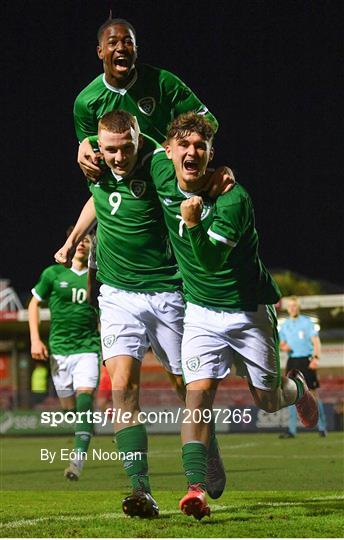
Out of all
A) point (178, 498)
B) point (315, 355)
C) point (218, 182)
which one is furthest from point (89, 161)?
point (315, 355)

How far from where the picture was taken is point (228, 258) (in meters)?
5.60

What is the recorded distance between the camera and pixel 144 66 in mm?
6043

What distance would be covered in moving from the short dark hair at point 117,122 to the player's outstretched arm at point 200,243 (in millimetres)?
724

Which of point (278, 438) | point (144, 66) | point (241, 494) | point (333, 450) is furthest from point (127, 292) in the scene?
point (278, 438)

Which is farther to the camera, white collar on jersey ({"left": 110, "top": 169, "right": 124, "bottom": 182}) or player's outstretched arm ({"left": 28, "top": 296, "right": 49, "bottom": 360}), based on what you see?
player's outstretched arm ({"left": 28, "top": 296, "right": 49, "bottom": 360})

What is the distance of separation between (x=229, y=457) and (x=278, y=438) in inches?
161

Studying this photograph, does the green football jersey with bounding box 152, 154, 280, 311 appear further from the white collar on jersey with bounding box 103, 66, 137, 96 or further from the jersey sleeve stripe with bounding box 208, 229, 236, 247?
the white collar on jersey with bounding box 103, 66, 137, 96

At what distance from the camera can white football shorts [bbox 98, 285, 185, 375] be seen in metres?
5.87

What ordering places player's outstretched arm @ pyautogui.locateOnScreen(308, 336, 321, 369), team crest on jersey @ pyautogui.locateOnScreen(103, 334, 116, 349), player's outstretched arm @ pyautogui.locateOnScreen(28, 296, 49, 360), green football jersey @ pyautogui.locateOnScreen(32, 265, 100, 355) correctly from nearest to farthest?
A: team crest on jersey @ pyautogui.locateOnScreen(103, 334, 116, 349), player's outstretched arm @ pyautogui.locateOnScreen(28, 296, 49, 360), green football jersey @ pyautogui.locateOnScreen(32, 265, 100, 355), player's outstretched arm @ pyautogui.locateOnScreen(308, 336, 321, 369)

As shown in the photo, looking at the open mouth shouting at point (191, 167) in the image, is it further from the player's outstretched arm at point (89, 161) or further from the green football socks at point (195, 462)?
the green football socks at point (195, 462)

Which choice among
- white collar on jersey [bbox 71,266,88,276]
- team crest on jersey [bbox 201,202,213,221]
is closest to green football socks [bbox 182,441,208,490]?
team crest on jersey [bbox 201,202,213,221]

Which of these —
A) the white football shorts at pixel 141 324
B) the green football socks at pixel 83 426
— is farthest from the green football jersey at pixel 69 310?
the white football shorts at pixel 141 324

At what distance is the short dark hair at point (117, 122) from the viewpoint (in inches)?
221

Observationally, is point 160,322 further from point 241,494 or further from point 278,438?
point 278,438
